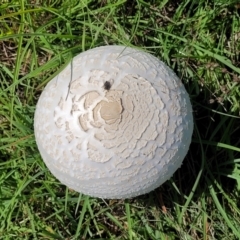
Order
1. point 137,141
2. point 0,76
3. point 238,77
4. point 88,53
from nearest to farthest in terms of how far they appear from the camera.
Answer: point 137,141 < point 88,53 < point 238,77 < point 0,76

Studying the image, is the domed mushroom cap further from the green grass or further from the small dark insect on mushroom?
the green grass

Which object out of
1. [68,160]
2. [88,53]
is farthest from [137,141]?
[88,53]

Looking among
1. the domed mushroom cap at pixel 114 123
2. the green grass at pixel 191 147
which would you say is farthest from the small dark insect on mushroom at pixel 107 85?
the green grass at pixel 191 147

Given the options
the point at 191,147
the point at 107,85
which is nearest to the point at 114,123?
the point at 107,85

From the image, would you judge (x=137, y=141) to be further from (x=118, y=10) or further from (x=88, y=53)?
(x=118, y=10)

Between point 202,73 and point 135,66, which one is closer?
point 135,66

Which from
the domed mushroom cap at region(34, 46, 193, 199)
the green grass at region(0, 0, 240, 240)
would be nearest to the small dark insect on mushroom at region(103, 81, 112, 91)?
the domed mushroom cap at region(34, 46, 193, 199)

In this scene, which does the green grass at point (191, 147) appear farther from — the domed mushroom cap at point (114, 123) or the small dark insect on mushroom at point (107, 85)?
the small dark insect on mushroom at point (107, 85)
